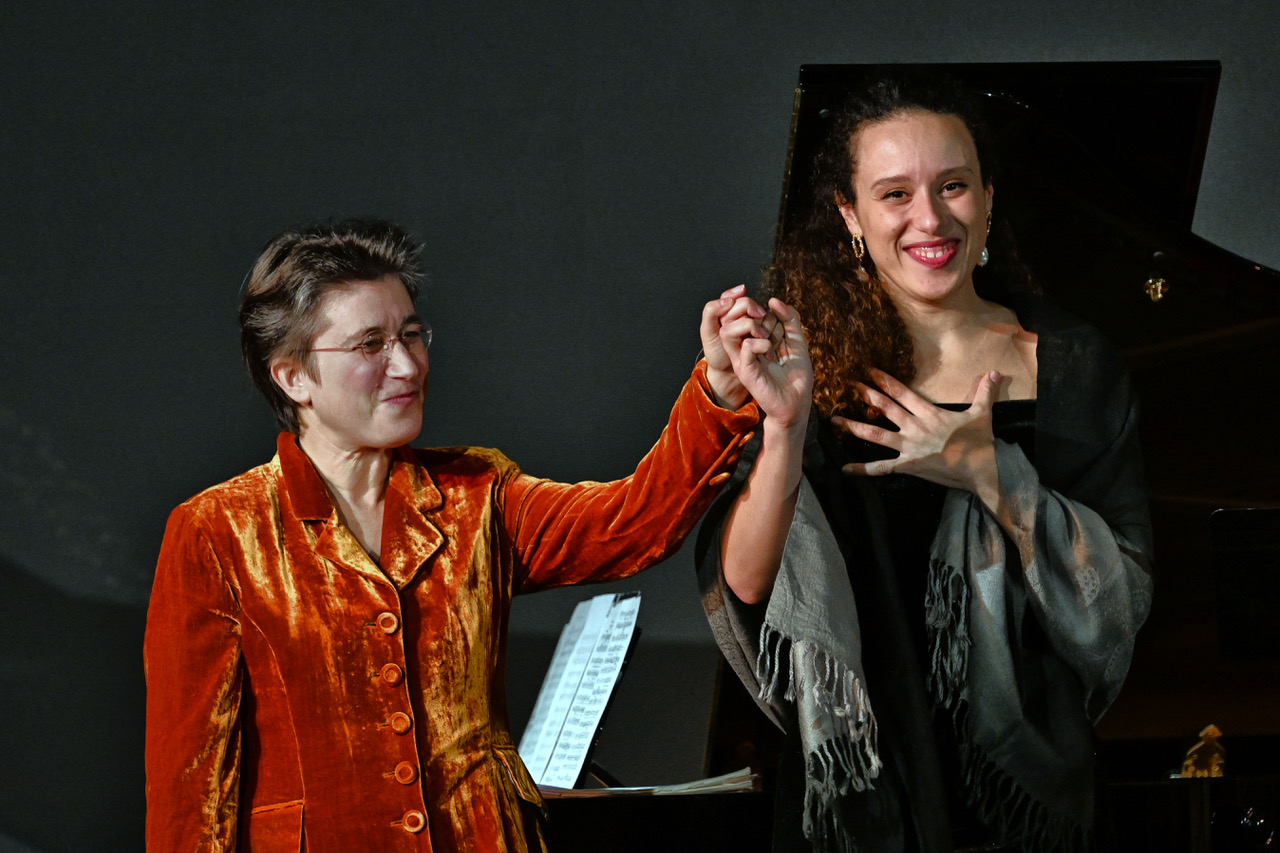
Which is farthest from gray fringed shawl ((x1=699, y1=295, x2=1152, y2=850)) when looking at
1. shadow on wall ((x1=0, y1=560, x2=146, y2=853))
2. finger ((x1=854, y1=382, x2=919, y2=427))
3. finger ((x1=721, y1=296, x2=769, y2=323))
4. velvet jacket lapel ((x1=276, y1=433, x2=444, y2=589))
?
shadow on wall ((x1=0, y1=560, x2=146, y2=853))

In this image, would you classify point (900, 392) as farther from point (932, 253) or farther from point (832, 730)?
point (832, 730)

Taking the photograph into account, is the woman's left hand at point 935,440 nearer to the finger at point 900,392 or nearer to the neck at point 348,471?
the finger at point 900,392

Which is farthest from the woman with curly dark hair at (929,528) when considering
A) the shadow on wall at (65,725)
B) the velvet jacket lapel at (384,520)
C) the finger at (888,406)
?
the shadow on wall at (65,725)

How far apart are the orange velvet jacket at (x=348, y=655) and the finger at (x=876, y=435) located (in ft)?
1.18

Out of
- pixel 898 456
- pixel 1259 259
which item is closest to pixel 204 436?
pixel 898 456

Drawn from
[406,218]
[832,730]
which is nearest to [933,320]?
[832,730]

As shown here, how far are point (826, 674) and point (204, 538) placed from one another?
894 millimetres

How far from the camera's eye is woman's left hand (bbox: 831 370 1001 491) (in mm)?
2018

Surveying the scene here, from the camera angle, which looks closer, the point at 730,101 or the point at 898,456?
the point at 898,456

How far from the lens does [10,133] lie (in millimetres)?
3193

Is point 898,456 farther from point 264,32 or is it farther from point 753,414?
point 264,32

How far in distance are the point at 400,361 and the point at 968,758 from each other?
3.44ft

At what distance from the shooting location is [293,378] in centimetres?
180

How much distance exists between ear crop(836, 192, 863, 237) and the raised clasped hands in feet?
1.32
